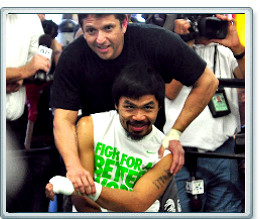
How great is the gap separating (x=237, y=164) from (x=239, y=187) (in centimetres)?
10

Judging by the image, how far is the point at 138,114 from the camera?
5.90ft

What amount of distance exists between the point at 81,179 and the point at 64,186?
0.25ft

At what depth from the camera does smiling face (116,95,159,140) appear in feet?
5.87

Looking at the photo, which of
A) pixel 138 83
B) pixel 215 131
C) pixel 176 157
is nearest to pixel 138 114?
pixel 138 83

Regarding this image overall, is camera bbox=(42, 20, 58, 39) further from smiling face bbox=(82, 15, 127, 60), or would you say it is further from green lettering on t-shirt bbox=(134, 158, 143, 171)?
Result: green lettering on t-shirt bbox=(134, 158, 143, 171)

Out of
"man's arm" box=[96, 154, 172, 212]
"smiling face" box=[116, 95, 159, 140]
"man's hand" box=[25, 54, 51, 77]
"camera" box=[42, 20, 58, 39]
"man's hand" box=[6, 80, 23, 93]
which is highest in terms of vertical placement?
"camera" box=[42, 20, 58, 39]

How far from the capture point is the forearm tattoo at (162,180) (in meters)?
1.82

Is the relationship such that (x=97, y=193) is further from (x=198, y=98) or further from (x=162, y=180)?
(x=198, y=98)

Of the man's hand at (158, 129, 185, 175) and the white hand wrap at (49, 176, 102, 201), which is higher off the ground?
the man's hand at (158, 129, 185, 175)

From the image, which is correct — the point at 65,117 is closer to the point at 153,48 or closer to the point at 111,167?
the point at 111,167

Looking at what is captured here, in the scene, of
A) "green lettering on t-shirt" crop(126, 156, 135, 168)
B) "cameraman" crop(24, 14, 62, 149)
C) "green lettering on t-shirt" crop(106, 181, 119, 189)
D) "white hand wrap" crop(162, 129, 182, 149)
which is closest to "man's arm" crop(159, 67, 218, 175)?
"white hand wrap" crop(162, 129, 182, 149)

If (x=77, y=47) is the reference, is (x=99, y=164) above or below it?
below

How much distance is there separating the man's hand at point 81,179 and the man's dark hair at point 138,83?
32 cm

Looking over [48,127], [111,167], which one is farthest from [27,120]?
[111,167]
